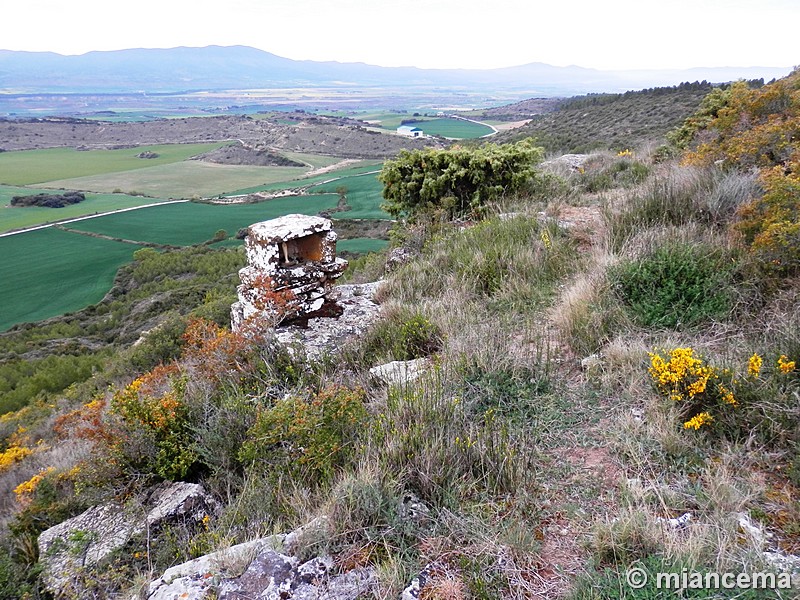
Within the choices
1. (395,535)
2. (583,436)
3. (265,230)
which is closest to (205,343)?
(265,230)

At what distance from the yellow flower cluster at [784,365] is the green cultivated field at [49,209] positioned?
5279cm

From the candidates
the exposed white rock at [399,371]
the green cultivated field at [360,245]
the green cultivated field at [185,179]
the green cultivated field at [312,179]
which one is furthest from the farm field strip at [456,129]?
the exposed white rock at [399,371]

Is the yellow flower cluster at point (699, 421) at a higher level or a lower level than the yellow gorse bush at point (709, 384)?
lower

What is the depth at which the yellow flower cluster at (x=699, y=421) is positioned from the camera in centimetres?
279

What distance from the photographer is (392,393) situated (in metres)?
3.27

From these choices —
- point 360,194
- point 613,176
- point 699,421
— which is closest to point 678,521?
point 699,421

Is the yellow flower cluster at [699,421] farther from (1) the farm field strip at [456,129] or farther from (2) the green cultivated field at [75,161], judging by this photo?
(1) the farm field strip at [456,129]

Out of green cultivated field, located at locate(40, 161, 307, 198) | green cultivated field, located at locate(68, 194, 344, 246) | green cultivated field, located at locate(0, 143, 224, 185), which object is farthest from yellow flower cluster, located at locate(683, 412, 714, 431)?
green cultivated field, located at locate(0, 143, 224, 185)

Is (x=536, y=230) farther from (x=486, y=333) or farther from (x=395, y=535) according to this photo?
(x=395, y=535)

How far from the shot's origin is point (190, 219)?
4353cm

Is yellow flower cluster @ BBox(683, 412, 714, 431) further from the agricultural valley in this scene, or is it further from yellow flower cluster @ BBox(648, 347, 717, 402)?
yellow flower cluster @ BBox(648, 347, 717, 402)

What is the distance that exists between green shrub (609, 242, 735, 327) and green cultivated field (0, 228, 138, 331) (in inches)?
Result: 1220

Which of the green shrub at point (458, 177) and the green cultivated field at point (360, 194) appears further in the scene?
the green cultivated field at point (360, 194)

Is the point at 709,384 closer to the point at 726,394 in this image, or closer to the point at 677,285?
the point at 726,394
